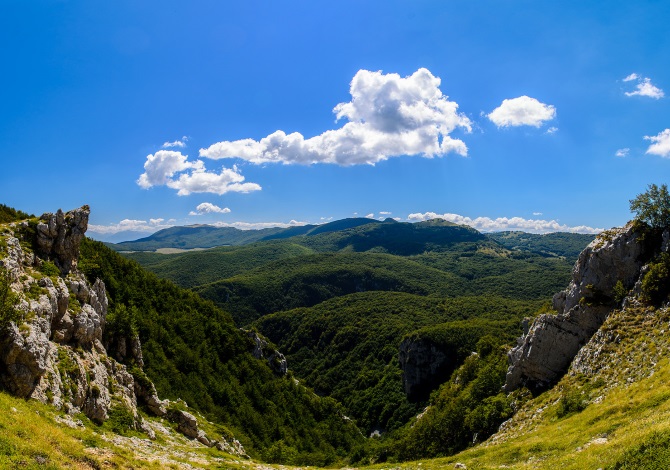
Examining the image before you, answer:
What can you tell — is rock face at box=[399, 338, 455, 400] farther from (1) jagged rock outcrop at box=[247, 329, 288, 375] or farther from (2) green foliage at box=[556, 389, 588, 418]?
(2) green foliage at box=[556, 389, 588, 418]

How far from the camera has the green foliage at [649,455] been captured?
16.8m

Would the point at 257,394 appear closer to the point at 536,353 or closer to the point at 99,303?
the point at 99,303

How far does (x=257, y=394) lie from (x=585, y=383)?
6550 cm

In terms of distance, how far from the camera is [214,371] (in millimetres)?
78812

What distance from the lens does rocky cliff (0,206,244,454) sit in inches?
958

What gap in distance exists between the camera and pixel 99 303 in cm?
4625

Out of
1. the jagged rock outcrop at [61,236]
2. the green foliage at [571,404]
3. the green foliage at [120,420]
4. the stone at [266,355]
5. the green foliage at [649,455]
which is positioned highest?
the jagged rock outcrop at [61,236]

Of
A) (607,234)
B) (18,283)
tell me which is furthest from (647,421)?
(18,283)

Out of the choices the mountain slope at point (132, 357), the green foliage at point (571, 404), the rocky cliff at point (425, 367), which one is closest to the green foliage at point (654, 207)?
the green foliage at point (571, 404)

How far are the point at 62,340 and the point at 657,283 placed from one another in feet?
211

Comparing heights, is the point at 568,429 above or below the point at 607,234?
below

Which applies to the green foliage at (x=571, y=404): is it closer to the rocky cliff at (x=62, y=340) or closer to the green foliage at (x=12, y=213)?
the rocky cliff at (x=62, y=340)

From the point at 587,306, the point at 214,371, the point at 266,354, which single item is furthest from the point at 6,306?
the point at 266,354

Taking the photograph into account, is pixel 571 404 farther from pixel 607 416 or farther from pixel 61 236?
pixel 61 236
